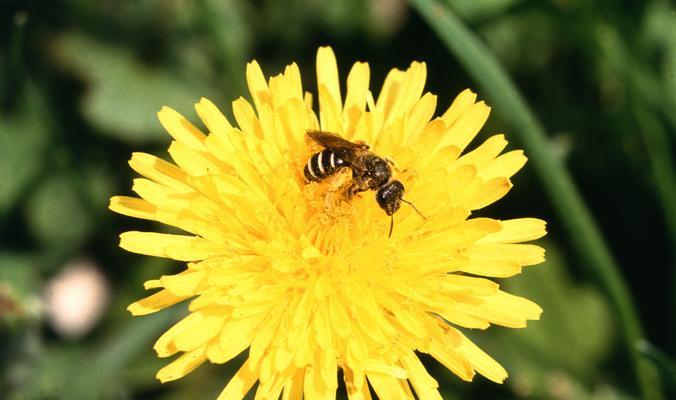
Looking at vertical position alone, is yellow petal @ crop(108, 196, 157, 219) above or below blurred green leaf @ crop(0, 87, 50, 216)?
below

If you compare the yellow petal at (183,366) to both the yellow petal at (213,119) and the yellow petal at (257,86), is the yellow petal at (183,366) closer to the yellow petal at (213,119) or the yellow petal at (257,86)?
the yellow petal at (213,119)

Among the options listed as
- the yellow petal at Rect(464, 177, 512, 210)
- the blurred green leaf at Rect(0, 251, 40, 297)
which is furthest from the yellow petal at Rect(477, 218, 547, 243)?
the blurred green leaf at Rect(0, 251, 40, 297)

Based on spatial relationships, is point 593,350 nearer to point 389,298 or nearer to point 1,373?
point 389,298

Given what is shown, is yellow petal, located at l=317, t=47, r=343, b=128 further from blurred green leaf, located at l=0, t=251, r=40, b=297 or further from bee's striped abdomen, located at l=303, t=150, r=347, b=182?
blurred green leaf, located at l=0, t=251, r=40, b=297

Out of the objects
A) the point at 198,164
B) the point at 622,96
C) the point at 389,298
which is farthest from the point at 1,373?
the point at 622,96

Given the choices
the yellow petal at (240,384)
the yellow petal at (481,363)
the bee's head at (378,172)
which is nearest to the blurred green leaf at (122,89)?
the bee's head at (378,172)
